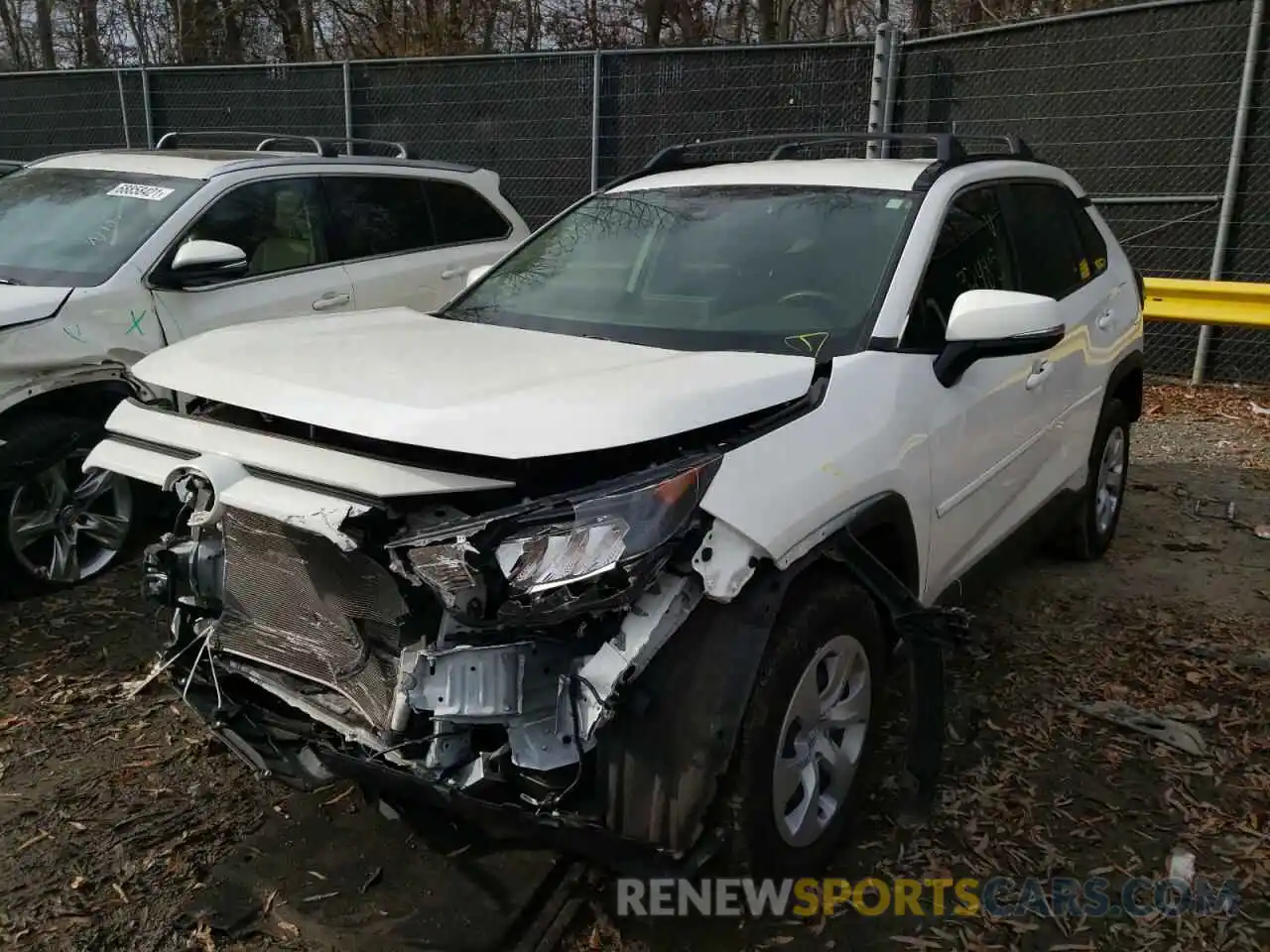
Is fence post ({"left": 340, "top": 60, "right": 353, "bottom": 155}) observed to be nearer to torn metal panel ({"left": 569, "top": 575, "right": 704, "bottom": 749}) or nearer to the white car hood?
the white car hood

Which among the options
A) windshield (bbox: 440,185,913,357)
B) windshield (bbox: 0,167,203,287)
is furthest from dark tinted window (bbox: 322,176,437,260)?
windshield (bbox: 440,185,913,357)

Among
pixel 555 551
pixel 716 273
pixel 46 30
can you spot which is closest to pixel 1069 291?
pixel 716 273

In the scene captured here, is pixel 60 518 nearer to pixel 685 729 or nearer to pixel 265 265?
pixel 265 265

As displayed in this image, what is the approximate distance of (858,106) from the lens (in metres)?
9.53

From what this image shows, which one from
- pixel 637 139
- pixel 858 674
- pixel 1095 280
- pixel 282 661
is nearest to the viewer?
pixel 282 661

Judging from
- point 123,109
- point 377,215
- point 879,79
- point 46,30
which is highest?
point 46,30

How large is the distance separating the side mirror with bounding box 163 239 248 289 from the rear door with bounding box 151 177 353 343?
49 mm

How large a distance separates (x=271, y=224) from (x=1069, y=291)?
12.5 feet

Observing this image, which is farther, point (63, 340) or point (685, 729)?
point (63, 340)

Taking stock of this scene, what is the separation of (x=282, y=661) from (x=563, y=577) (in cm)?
89

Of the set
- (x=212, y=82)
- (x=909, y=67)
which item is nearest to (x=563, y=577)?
(x=909, y=67)

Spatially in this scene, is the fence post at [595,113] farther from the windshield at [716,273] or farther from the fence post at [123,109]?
the windshield at [716,273]

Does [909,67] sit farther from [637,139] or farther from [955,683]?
[955,683]

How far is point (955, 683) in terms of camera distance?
3.98 m
